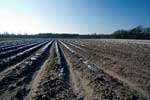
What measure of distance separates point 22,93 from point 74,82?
2945mm

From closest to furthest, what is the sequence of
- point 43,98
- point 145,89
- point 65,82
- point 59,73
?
point 43,98 → point 145,89 → point 65,82 → point 59,73

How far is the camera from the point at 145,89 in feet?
30.6

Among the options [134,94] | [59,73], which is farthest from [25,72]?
[134,94]

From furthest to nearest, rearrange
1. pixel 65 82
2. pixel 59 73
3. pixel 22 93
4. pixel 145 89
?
pixel 59 73
pixel 65 82
pixel 145 89
pixel 22 93

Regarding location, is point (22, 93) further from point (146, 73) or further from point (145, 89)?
point (146, 73)

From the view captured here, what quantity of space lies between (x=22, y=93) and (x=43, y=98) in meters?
1.15

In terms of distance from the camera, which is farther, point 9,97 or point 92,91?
point 92,91

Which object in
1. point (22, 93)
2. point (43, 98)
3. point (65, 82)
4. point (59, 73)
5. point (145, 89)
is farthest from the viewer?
point (59, 73)

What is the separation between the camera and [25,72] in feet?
41.2

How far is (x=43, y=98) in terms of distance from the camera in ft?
24.6

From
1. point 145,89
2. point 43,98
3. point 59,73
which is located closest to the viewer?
point 43,98

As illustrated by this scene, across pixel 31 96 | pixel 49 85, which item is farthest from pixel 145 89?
pixel 31 96

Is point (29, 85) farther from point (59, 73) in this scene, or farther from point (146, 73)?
point (146, 73)

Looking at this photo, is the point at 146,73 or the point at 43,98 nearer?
the point at 43,98
